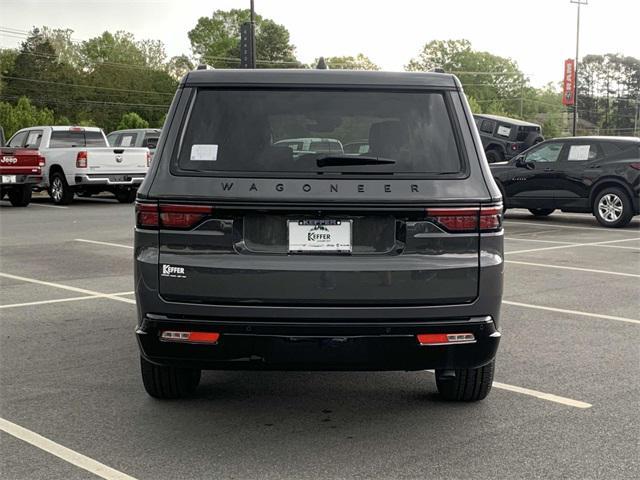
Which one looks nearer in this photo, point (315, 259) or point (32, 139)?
point (315, 259)

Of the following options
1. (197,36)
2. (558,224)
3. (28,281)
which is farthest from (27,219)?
(197,36)

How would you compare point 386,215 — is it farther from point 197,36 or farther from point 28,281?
point 197,36

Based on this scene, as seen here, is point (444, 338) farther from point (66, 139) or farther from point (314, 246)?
point (66, 139)

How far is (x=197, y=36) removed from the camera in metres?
116

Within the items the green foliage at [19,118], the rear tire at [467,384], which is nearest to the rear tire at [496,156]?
the rear tire at [467,384]

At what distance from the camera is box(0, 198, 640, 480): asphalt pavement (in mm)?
4250

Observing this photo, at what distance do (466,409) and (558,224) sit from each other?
13.8 metres

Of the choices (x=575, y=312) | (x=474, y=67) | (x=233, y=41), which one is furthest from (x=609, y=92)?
(x=575, y=312)

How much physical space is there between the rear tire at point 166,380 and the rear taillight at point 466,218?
169 centimetres

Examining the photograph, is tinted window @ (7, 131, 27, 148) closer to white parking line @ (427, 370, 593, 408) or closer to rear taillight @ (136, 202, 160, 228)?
white parking line @ (427, 370, 593, 408)

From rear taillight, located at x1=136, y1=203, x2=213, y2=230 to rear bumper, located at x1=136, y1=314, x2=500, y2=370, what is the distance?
45 centimetres

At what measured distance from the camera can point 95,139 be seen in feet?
81.2

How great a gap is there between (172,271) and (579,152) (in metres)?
15.2

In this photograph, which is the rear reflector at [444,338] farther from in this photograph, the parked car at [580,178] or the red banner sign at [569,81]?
the red banner sign at [569,81]
